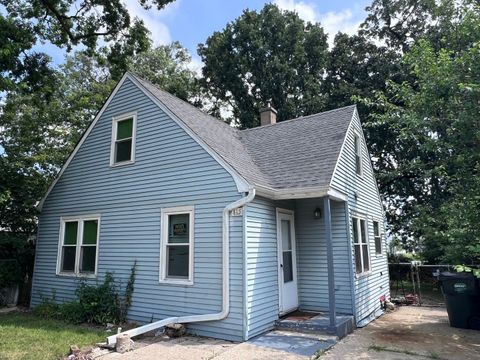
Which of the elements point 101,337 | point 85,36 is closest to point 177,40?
point 85,36

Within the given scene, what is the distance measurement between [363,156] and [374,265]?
3.45 m

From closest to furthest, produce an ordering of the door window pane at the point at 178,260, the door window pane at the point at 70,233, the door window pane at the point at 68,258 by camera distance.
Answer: the door window pane at the point at 178,260, the door window pane at the point at 68,258, the door window pane at the point at 70,233

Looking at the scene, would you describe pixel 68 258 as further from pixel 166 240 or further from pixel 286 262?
pixel 286 262

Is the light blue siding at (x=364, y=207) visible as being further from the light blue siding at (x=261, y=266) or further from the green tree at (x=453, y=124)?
the light blue siding at (x=261, y=266)

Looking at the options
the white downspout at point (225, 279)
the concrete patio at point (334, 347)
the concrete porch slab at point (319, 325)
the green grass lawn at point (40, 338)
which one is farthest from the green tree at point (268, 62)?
the green grass lawn at point (40, 338)

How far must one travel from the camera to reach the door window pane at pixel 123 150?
9.15 meters

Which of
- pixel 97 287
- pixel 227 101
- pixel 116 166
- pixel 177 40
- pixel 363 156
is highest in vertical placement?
pixel 177 40

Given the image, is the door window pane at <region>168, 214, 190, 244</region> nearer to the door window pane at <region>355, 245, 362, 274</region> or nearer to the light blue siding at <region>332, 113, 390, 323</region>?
the light blue siding at <region>332, 113, 390, 323</region>

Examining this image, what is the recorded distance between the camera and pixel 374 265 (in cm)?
1022

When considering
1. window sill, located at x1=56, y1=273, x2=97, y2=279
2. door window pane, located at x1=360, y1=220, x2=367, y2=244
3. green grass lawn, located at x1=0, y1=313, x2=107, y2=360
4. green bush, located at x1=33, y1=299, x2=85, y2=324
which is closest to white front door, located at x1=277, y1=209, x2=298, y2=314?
door window pane, located at x1=360, y1=220, x2=367, y2=244

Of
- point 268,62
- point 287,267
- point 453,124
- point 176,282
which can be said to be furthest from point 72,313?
point 268,62

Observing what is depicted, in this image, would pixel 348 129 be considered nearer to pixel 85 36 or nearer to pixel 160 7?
pixel 160 7

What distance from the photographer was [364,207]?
10156 millimetres

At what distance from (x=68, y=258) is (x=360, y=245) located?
8214 mm
